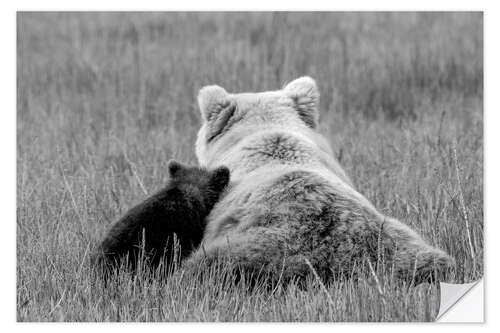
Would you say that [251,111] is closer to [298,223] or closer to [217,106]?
[217,106]

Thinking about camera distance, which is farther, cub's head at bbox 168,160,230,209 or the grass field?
cub's head at bbox 168,160,230,209

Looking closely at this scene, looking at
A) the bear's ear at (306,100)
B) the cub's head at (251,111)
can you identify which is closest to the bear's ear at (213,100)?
the cub's head at (251,111)

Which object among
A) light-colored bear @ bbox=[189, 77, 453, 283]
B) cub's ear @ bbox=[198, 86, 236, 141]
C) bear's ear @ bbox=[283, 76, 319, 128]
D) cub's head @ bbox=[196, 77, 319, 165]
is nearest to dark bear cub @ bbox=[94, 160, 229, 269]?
light-colored bear @ bbox=[189, 77, 453, 283]

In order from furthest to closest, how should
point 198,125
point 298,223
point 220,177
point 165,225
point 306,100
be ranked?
1. point 198,125
2. point 306,100
3. point 220,177
4. point 165,225
5. point 298,223

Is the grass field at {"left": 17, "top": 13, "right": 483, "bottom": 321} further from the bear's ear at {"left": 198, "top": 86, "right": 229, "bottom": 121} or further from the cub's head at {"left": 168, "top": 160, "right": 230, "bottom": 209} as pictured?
the bear's ear at {"left": 198, "top": 86, "right": 229, "bottom": 121}

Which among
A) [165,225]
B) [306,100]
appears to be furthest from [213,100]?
[165,225]

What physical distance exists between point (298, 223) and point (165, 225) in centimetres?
85

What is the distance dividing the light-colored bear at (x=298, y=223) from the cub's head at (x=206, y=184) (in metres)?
0.07

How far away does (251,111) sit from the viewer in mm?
6207

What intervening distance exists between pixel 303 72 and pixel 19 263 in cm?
448

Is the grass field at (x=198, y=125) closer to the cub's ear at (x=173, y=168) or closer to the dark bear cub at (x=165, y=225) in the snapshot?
the dark bear cub at (x=165, y=225)

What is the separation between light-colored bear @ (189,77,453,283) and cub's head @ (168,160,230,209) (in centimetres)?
7

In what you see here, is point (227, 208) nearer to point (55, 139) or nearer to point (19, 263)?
point (19, 263)

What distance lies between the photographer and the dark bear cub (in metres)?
5.13
